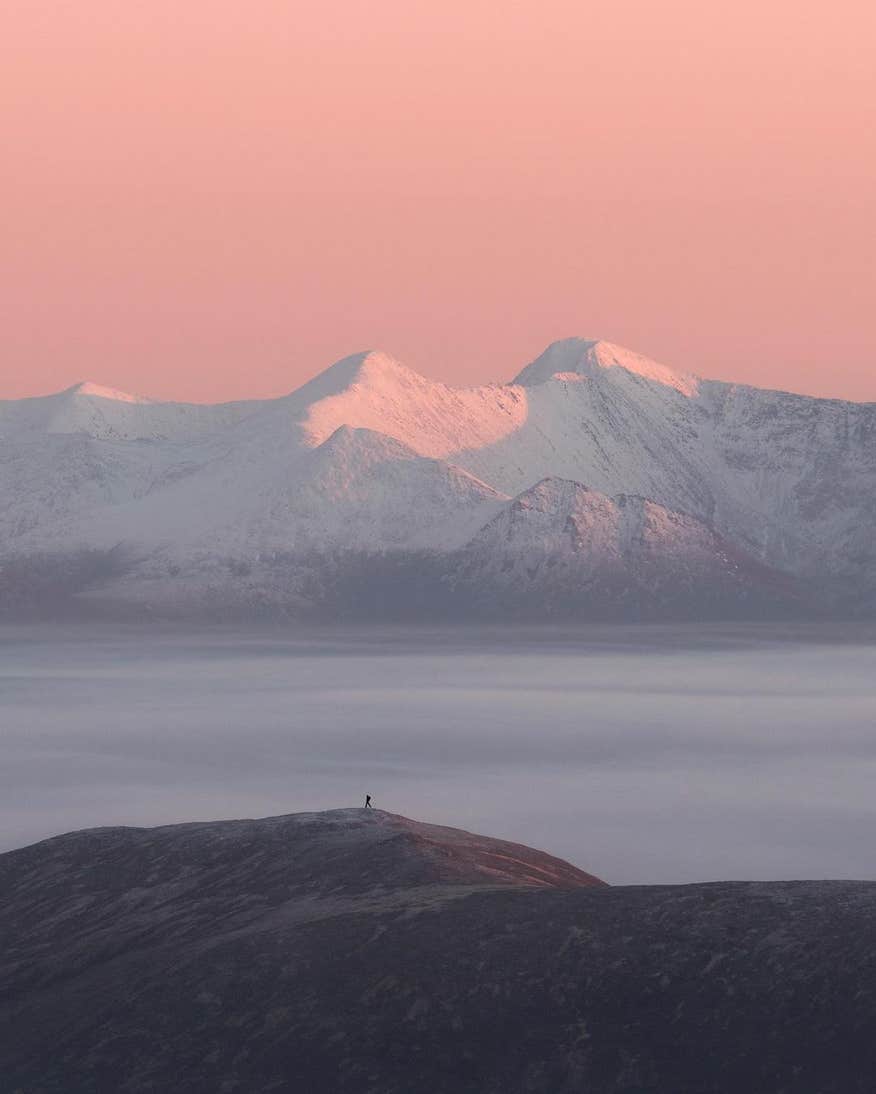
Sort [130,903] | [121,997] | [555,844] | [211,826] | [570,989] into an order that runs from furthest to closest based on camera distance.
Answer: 1. [555,844]
2. [211,826]
3. [130,903]
4. [121,997]
5. [570,989]

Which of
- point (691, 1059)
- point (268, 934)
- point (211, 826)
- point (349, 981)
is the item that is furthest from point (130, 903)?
point (691, 1059)

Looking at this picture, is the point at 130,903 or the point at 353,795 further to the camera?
the point at 353,795

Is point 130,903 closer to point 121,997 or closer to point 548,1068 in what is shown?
point 121,997

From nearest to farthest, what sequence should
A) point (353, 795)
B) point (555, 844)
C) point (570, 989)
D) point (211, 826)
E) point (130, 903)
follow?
point (570, 989)
point (130, 903)
point (211, 826)
point (555, 844)
point (353, 795)

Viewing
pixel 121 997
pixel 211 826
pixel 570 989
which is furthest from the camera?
pixel 211 826

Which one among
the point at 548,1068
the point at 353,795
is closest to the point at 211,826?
the point at 548,1068

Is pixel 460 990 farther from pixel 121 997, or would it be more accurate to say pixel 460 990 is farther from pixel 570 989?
pixel 121 997
